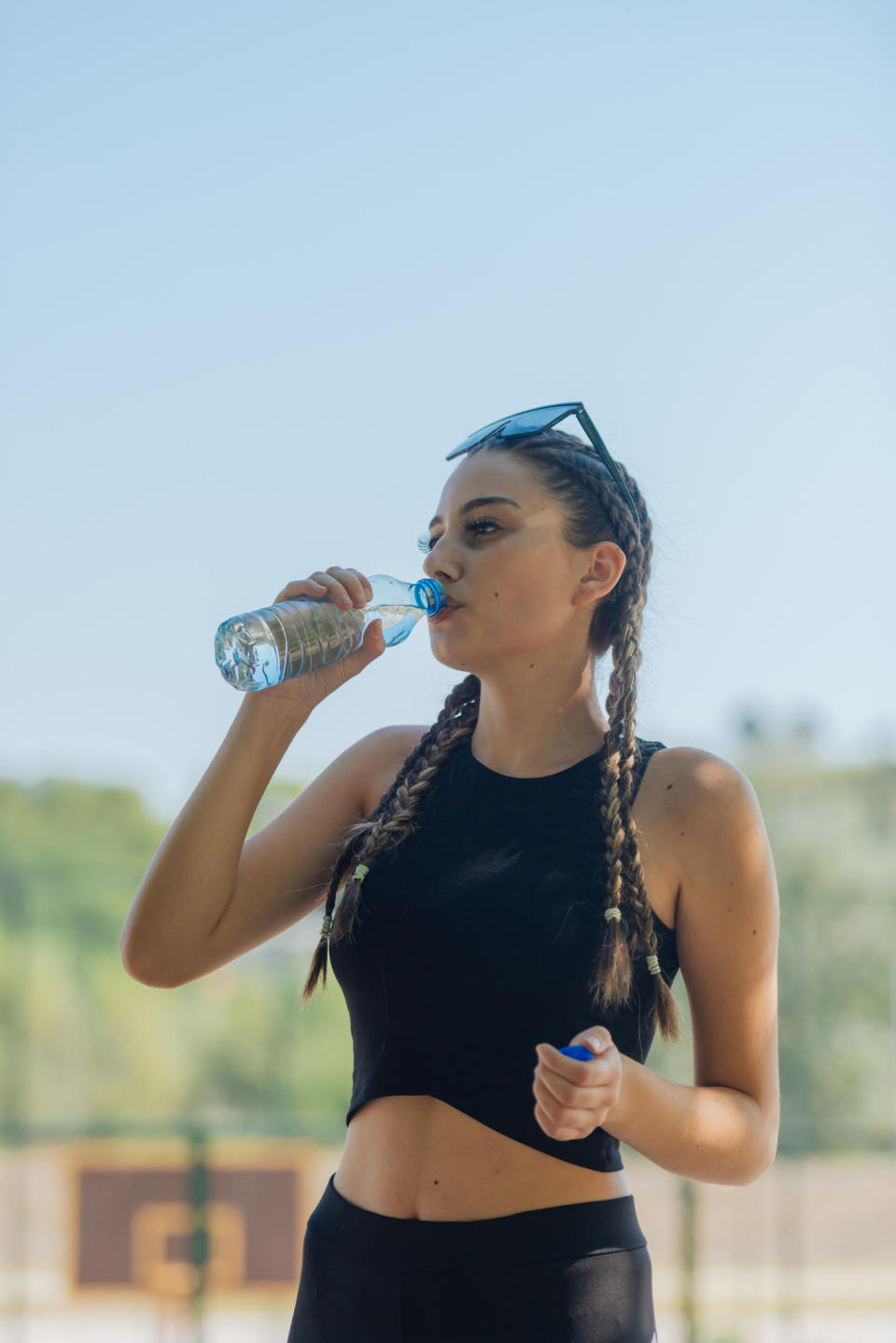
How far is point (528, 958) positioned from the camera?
104 centimetres

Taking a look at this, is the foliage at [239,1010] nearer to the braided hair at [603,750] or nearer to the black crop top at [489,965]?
the braided hair at [603,750]

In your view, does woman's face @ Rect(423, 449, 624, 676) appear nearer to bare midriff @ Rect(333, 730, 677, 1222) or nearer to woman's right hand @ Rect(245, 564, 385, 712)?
woman's right hand @ Rect(245, 564, 385, 712)

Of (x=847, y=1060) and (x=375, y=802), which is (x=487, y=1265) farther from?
(x=847, y=1060)

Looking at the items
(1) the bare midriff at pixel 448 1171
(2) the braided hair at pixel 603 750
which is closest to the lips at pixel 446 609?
(2) the braided hair at pixel 603 750

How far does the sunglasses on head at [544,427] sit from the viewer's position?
128 centimetres

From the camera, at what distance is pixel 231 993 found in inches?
256

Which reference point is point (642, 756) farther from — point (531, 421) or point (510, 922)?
point (531, 421)

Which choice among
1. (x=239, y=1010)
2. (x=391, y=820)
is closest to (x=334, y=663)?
(x=391, y=820)

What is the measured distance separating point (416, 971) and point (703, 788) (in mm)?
297

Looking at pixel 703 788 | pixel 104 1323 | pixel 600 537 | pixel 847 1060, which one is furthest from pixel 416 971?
pixel 847 1060

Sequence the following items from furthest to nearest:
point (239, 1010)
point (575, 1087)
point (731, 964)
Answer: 1. point (239, 1010)
2. point (731, 964)
3. point (575, 1087)

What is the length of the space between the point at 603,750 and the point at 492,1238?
43cm

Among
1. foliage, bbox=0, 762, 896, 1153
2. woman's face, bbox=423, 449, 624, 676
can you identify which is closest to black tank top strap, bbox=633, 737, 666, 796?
woman's face, bbox=423, 449, 624, 676

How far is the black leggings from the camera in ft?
3.17
